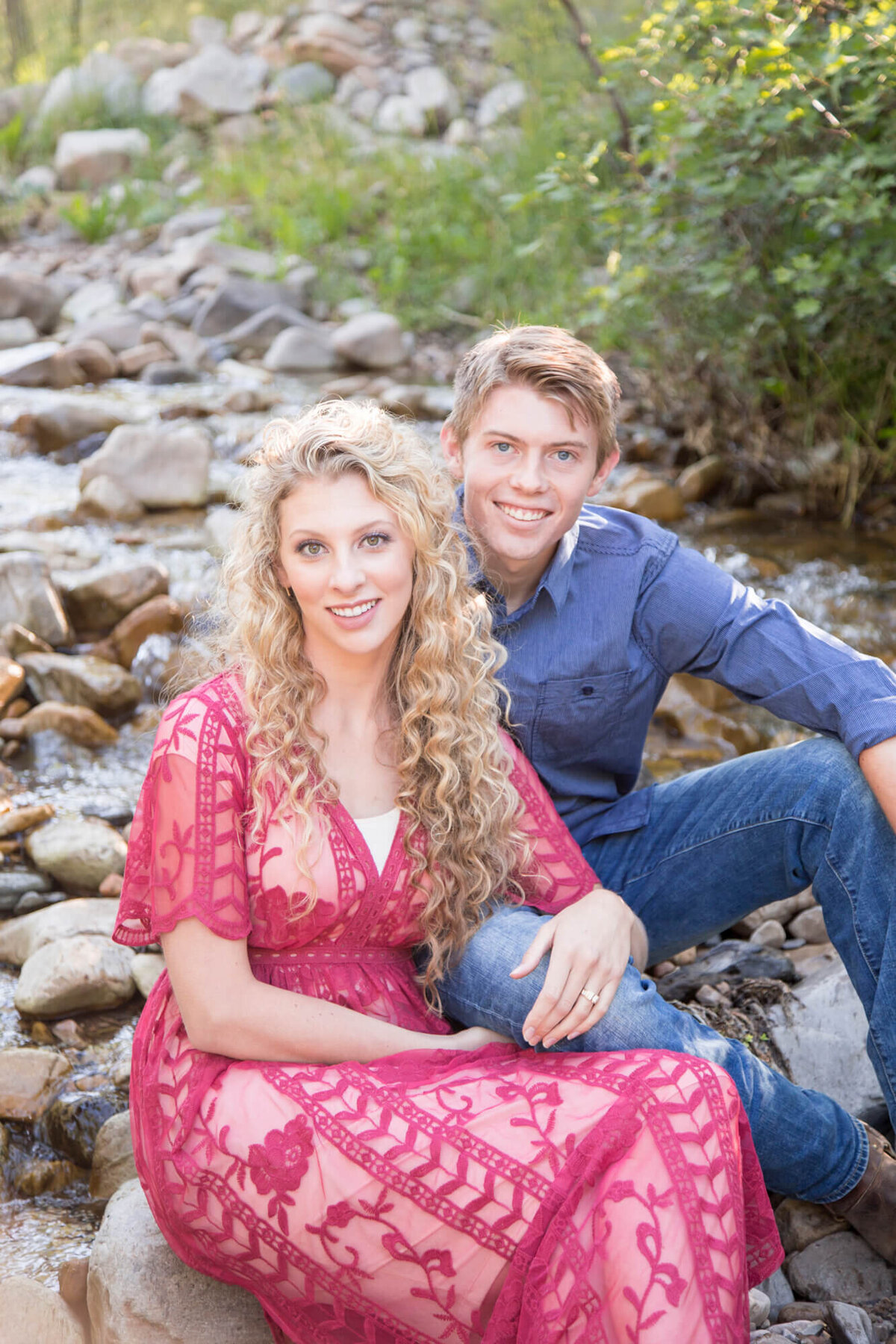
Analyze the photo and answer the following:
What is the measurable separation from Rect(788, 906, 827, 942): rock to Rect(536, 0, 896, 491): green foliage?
223 centimetres

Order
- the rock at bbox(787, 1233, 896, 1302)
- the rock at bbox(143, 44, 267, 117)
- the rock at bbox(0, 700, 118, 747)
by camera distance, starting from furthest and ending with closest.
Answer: the rock at bbox(143, 44, 267, 117) < the rock at bbox(0, 700, 118, 747) < the rock at bbox(787, 1233, 896, 1302)

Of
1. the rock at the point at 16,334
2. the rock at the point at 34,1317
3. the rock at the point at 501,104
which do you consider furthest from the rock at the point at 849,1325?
the rock at the point at 501,104

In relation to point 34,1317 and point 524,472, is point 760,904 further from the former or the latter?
point 34,1317

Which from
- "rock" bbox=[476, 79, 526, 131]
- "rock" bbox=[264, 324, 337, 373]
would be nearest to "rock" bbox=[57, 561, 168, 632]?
"rock" bbox=[264, 324, 337, 373]

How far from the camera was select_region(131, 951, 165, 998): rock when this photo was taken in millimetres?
2729

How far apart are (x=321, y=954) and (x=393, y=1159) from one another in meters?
0.38

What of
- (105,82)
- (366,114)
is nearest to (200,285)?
(366,114)

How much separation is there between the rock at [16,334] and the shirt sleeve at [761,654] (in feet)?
23.7

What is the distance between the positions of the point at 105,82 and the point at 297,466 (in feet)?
44.6

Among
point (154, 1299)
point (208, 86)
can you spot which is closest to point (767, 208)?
point (154, 1299)

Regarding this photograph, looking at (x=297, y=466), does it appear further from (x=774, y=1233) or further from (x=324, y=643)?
(x=774, y=1233)

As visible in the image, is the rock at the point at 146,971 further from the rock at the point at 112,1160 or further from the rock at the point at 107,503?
the rock at the point at 107,503

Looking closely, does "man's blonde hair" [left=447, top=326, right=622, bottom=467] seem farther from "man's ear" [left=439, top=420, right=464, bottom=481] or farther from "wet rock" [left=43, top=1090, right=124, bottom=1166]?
"wet rock" [left=43, top=1090, right=124, bottom=1166]

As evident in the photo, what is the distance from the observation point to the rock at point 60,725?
378cm
